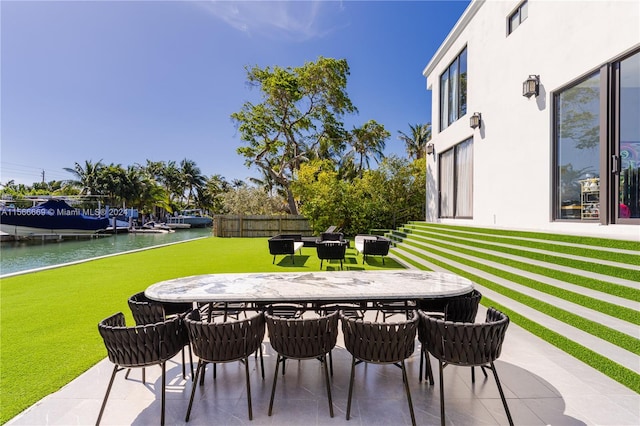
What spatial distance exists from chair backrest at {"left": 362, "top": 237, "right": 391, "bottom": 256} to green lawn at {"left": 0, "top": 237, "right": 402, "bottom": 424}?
445 millimetres

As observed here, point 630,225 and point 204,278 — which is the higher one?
point 630,225

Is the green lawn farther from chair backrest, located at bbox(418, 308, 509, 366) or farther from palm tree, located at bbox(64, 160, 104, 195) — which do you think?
palm tree, located at bbox(64, 160, 104, 195)

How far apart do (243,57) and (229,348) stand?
20.9 metres

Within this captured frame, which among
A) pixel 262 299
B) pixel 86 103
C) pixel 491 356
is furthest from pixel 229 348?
pixel 86 103

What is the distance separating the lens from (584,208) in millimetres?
5199

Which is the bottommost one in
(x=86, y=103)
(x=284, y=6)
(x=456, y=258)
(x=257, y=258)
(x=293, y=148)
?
(x=257, y=258)

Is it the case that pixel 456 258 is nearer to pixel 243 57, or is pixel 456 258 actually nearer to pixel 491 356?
pixel 491 356

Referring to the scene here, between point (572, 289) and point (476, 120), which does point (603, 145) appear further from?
point (476, 120)

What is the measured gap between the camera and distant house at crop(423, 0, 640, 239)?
443 centimetres

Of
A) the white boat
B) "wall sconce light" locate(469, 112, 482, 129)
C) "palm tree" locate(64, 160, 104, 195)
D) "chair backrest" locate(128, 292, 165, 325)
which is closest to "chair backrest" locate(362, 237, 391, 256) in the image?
"wall sconce light" locate(469, 112, 482, 129)

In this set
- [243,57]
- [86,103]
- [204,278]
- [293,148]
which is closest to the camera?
[204,278]

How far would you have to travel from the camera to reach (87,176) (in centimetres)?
3434

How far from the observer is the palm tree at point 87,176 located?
33281mm

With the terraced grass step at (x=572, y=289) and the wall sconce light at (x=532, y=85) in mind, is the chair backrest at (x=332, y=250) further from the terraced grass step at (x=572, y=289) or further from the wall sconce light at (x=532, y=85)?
the wall sconce light at (x=532, y=85)
